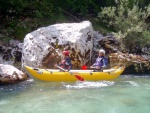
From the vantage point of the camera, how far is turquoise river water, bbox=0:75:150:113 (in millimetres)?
6504

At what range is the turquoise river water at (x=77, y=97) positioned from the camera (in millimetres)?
6504

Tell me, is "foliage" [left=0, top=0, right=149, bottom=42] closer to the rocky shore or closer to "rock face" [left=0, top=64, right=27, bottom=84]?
the rocky shore

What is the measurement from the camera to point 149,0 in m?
15.0

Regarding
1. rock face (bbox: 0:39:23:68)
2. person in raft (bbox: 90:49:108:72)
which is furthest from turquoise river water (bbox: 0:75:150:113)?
rock face (bbox: 0:39:23:68)

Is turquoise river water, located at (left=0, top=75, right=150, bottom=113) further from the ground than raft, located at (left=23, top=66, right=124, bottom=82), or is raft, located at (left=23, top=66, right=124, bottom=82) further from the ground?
raft, located at (left=23, top=66, right=124, bottom=82)

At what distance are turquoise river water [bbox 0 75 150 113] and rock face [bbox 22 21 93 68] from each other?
1.12m

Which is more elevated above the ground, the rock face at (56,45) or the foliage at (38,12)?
the foliage at (38,12)

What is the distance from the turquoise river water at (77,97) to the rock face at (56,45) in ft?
3.67

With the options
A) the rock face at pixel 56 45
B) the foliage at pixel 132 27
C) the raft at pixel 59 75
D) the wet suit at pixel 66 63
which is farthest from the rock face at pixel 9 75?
the foliage at pixel 132 27

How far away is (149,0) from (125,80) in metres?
6.73

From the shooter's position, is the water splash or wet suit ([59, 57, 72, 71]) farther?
wet suit ([59, 57, 72, 71])

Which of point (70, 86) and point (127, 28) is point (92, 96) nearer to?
point (70, 86)

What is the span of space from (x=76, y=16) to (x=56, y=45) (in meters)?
5.14

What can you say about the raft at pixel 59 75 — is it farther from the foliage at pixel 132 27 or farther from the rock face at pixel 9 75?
the foliage at pixel 132 27
